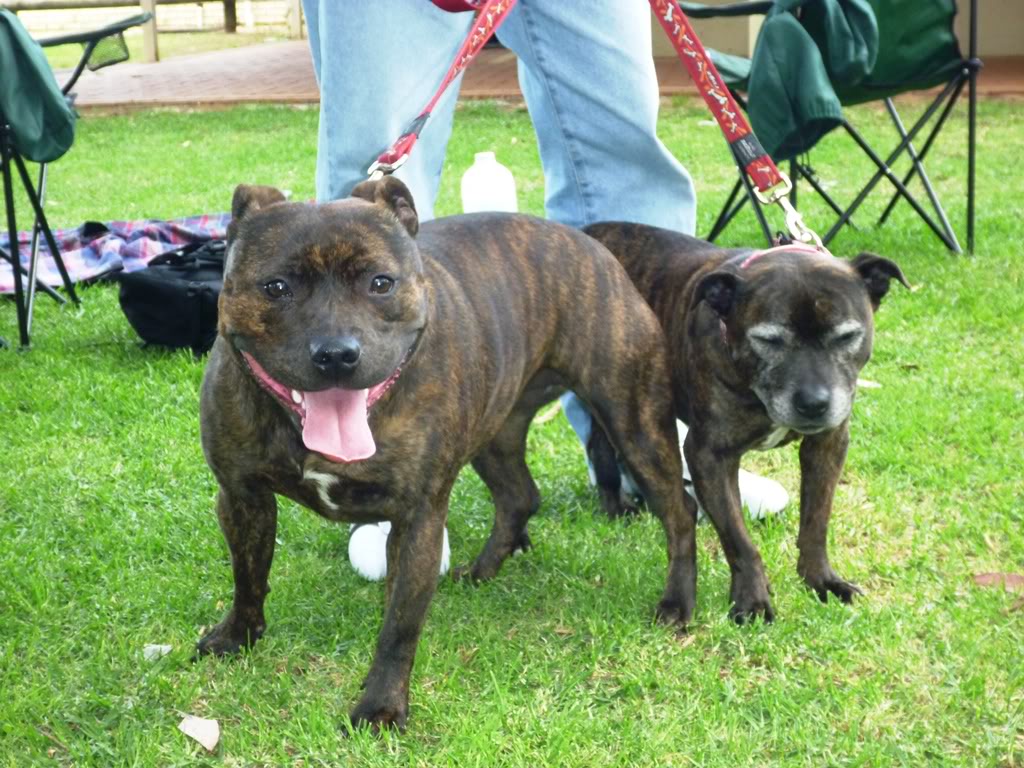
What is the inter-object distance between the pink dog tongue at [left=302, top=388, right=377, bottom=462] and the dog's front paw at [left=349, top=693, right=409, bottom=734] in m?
0.62

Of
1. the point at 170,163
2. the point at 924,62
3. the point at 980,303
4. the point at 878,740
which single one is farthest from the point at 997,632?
the point at 170,163

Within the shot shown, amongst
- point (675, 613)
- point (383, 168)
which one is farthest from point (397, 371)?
point (675, 613)

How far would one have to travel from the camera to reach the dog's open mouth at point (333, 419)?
269 cm

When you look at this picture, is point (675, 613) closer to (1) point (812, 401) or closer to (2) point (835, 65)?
(1) point (812, 401)

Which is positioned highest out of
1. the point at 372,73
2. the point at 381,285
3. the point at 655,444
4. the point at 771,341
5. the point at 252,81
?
the point at 372,73

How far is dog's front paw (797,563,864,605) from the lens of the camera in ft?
11.6

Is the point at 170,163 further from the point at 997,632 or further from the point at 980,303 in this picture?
the point at 997,632

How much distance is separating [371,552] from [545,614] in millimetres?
578

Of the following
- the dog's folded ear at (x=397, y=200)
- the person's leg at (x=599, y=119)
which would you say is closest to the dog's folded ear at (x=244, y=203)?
the dog's folded ear at (x=397, y=200)

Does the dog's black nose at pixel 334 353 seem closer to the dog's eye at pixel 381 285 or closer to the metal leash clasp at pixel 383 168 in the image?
the dog's eye at pixel 381 285

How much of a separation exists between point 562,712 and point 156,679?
1.02 metres

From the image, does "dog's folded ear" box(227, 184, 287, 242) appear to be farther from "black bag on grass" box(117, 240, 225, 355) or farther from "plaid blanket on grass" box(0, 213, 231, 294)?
"plaid blanket on grass" box(0, 213, 231, 294)

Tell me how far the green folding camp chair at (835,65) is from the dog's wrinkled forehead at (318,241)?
3690 millimetres

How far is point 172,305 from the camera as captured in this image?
5.78 m
